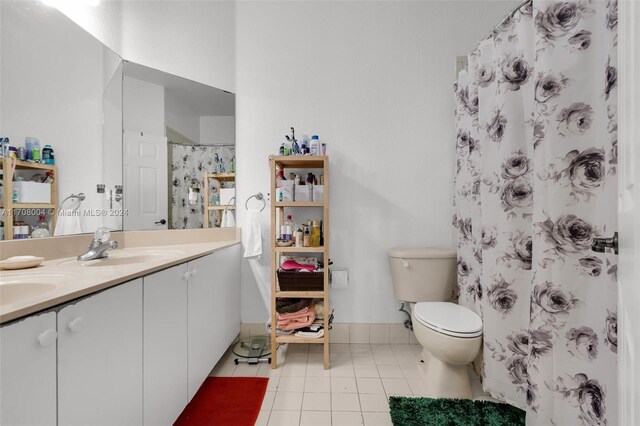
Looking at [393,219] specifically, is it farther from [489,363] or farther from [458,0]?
[458,0]

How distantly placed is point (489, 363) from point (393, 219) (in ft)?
3.41

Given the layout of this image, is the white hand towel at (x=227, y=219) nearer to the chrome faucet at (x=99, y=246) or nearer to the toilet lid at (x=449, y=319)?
the chrome faucet at (x=99, y=246)

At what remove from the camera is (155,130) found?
1.84 metres

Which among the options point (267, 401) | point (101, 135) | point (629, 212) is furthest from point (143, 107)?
point (629, 212)

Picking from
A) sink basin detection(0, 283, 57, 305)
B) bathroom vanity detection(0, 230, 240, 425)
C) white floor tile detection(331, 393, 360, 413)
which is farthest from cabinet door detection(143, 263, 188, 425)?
white floor tile detection(331, 393, 360, 413)

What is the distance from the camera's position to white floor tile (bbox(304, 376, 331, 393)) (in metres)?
1.57

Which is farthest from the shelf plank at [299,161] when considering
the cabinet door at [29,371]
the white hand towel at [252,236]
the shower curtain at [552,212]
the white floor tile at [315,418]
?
the white floor tile at [315,418]

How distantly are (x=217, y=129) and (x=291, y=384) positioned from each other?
1.81 m

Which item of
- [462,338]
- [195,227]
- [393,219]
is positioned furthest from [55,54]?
[462,338]

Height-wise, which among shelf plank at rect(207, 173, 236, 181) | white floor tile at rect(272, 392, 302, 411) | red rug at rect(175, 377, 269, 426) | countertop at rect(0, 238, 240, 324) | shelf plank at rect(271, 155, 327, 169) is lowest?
white floor tile at rect(272, 392, 302, 411)

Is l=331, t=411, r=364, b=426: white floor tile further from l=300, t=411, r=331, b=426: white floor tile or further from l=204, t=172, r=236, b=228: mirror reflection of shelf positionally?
l=204, t=172, r=236, b=228: mirror reflection of shelf

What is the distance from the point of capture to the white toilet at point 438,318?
1.41 metres

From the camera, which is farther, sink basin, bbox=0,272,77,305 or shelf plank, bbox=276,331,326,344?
shelf plank, bbox=276,331,326,344

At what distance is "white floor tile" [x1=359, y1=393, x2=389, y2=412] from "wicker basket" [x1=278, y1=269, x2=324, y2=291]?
2.09 ft
